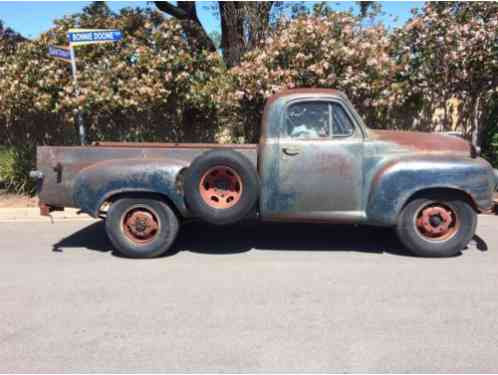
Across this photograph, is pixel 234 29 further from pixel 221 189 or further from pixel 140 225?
pixel 140 225

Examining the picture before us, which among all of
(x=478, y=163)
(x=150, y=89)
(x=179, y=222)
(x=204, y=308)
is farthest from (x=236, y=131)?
(x=204, y=308)

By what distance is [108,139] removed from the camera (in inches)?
395

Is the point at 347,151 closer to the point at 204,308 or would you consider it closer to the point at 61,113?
the point at 204,308

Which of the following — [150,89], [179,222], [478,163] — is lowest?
[179,222]

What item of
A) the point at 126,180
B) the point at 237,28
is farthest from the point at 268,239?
the point at 237,28

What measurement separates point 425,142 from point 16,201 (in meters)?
7.95

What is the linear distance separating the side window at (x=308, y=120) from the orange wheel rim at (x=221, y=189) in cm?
90

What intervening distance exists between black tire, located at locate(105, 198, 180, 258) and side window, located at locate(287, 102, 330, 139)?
1809 mm

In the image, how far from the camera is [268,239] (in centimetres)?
604

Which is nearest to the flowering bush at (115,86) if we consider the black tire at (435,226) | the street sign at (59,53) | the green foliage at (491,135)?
the street sign at (59,53)

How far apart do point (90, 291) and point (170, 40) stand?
21.3ft

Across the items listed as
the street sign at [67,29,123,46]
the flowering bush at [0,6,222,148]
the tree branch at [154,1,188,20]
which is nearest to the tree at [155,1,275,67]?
the flowering bush at [0,6,222,148]

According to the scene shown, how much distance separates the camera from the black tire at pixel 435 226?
5.05m

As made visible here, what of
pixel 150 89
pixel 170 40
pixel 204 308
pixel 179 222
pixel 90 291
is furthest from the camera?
pixel 170 40
